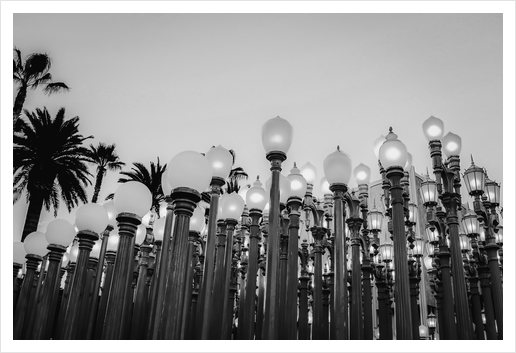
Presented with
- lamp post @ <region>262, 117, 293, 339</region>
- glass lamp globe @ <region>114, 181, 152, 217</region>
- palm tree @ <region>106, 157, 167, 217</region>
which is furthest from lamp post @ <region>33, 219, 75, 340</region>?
palm tree @ <region>106, 157, 167, 217</region>

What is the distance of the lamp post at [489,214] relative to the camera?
6.18 m

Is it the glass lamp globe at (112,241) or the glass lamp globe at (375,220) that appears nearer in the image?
the glass lamp globe at (112,241)

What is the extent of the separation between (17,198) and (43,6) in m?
21.1

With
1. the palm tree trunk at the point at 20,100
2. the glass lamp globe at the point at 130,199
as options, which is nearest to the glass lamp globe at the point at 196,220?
the glass lamp globe at the point at 130,199

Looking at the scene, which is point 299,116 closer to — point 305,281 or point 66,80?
point 305,281

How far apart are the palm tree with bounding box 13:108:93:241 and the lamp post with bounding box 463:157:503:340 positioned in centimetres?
1978

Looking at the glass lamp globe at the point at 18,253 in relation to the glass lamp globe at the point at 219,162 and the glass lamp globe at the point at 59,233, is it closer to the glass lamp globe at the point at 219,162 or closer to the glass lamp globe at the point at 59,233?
the glass lamp globe at the point at 59,233

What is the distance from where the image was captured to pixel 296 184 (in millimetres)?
5602

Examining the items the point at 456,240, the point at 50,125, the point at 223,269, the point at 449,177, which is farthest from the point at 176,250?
the point at 50,125

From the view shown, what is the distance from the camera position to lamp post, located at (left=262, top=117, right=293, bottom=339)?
3834 mm

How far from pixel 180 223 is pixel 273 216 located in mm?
1013

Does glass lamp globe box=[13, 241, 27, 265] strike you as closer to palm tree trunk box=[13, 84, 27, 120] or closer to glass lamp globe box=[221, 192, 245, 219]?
glass lamp globe box=[221, 192, 245, 219]

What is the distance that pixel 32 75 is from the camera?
853 inches

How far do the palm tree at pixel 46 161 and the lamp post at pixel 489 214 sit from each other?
19784 millimetres
